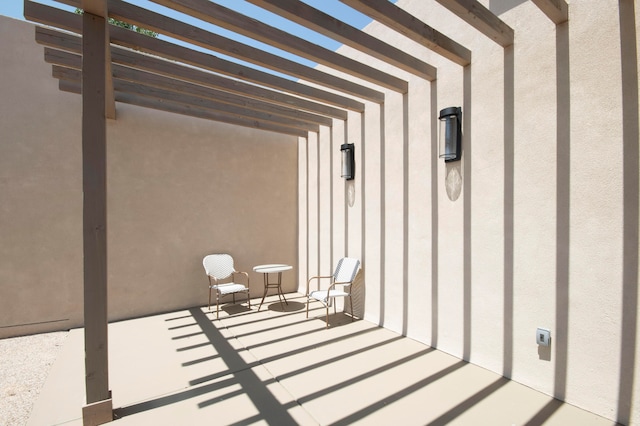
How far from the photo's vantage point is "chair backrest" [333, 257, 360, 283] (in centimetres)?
454

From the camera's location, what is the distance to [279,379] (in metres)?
2.89

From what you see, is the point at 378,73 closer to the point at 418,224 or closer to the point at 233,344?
the point at 418,224

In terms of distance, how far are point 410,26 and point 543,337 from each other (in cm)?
272

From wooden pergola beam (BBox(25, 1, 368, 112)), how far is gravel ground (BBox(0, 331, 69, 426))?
306 centimetres

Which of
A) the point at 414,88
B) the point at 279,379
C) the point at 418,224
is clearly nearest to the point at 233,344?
the point at 279,379

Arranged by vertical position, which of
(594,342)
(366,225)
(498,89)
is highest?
(498,89)

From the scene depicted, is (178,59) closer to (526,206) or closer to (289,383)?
(289,383)

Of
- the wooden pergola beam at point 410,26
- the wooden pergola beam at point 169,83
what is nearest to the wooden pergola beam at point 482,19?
the wooden pergola beam at point 410,26

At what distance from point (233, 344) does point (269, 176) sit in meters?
3.11

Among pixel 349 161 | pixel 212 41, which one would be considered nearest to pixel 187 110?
pixel 212 41

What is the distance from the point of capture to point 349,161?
478cm

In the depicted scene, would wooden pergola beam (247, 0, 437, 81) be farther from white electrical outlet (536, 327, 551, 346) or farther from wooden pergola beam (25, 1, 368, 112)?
white electrical outlet (536, 327, 551, 346)

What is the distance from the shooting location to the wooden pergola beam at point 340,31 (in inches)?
96.7

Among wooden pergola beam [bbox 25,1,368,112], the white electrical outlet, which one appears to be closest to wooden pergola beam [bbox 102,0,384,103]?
wooden pergola beam [bbox 25,1,368,112]
